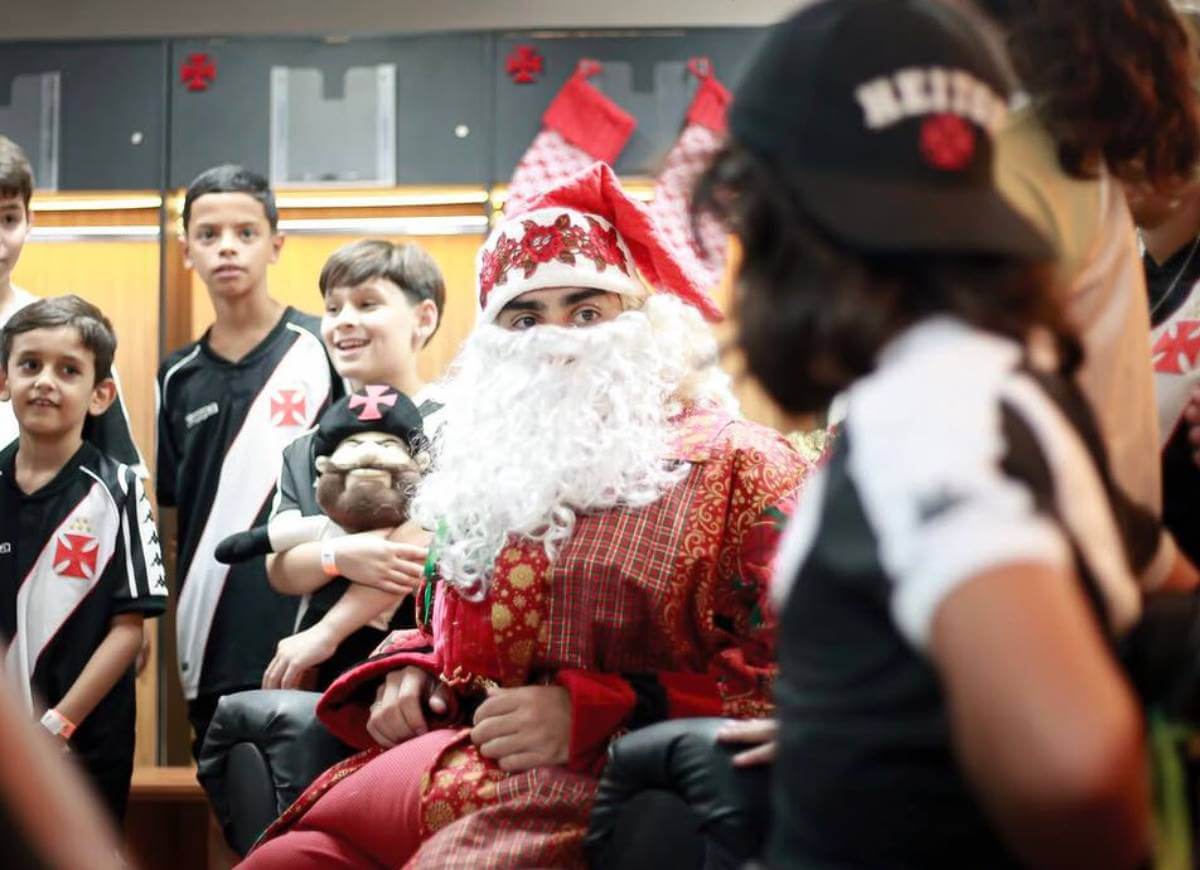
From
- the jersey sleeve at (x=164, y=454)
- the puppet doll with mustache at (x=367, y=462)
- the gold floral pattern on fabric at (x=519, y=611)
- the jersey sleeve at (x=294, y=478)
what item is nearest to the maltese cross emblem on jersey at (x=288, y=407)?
the jersey sleeve at (x=164, y=454)

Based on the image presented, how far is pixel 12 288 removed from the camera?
12.5ft

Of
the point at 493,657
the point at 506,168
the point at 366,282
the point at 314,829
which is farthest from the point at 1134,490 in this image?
the point at 506,168

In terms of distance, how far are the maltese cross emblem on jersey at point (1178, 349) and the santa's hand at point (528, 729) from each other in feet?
3.10

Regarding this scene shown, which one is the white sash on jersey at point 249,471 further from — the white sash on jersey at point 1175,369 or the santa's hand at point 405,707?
the white sash on jersey at point 1175,369

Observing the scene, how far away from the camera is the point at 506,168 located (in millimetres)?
5070

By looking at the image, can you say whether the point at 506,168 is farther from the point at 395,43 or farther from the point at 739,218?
the point at 739,218

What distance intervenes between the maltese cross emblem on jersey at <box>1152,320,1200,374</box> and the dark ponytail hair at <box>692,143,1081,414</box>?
38.5 inches

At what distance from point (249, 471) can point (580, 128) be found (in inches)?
64.4

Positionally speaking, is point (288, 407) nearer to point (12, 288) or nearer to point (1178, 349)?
point (12, 288)

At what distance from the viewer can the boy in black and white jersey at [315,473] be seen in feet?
9.59

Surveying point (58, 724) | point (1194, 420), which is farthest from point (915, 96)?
point (58, 724)

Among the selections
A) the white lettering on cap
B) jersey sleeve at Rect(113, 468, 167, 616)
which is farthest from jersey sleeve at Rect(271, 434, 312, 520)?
the white lettering on cap

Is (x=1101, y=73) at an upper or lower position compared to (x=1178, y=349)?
upper

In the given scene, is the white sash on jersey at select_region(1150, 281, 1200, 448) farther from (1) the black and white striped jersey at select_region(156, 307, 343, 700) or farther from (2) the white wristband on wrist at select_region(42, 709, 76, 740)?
(1) the black and white striped jersey at select_region(156, 307, 343, 700)
